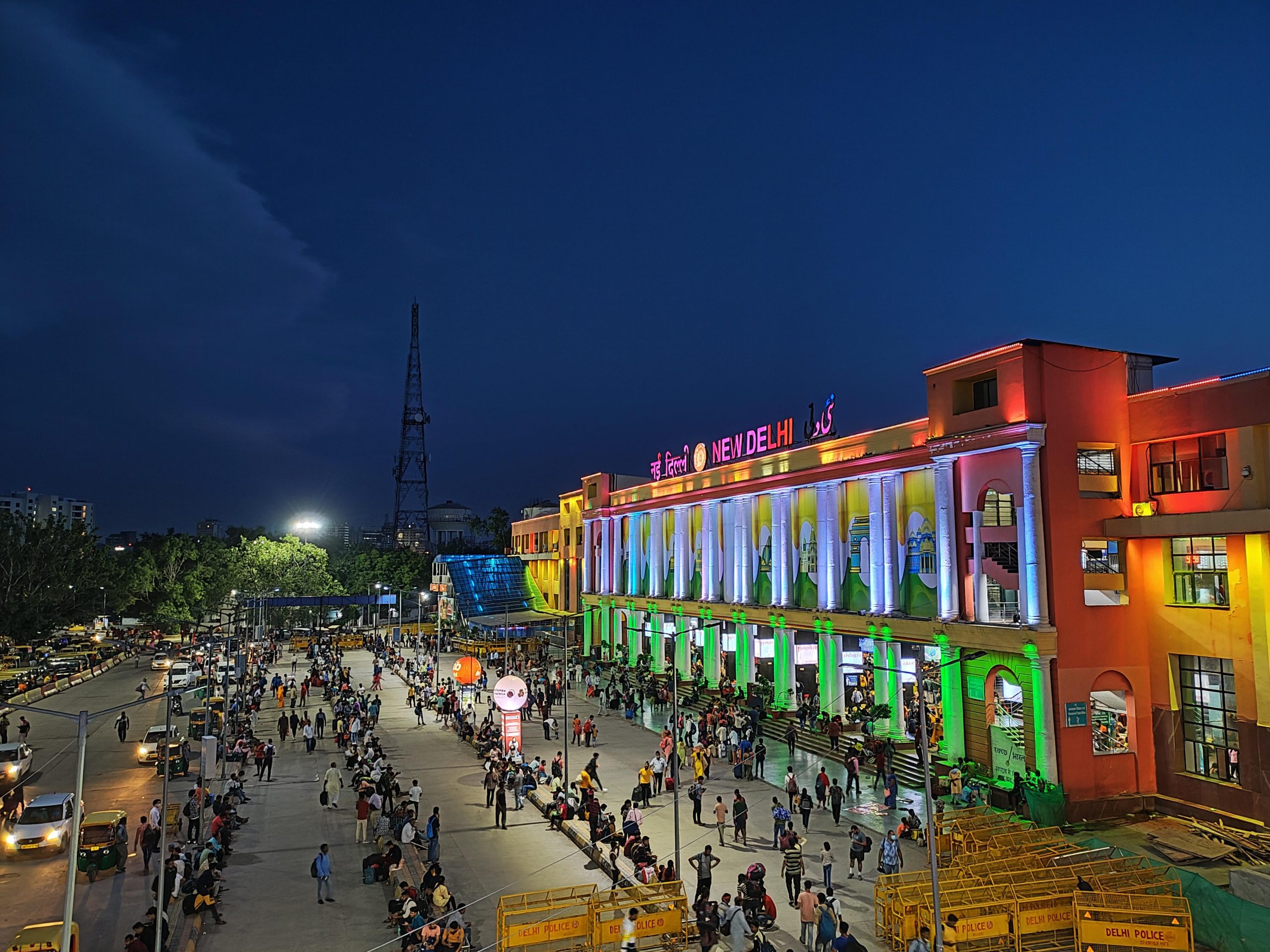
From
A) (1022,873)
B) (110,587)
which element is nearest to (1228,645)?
(1022,873)

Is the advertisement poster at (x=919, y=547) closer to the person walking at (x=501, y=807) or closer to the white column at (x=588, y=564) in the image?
the person walking at (x=501, y=807)

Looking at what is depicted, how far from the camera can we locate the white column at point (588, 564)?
7294cm

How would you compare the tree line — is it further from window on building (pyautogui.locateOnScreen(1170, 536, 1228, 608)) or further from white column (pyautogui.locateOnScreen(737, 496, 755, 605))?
window on building (pyautogui.locateOnScreen(1170, 536, 1228, 608))

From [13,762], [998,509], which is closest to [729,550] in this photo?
[998,509]

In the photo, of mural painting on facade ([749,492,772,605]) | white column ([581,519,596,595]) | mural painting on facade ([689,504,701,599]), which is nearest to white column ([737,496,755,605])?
mural painting on facade ([749,492,772,605])

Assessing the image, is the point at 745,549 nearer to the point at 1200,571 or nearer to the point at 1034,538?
the point at 1034,538

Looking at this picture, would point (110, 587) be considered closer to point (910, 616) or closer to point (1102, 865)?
point (910, 616)

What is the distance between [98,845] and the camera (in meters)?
23.2

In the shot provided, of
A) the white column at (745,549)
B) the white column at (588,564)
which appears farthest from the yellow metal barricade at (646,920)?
the white column at (588,564)

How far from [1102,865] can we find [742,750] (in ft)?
50.8

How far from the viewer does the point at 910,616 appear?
36.1 m

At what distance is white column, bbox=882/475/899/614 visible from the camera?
123 ft

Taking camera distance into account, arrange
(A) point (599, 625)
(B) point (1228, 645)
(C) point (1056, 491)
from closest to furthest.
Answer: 1. (B) point (1228, 645)
2. (C) point (1056, 491)
3. (A) point (599, 625)

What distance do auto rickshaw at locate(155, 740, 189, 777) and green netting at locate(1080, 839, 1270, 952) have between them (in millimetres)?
34862
